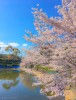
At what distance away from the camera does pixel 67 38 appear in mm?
5316

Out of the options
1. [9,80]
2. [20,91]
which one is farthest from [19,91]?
[9,80]

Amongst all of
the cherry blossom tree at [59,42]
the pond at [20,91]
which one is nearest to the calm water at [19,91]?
the pond at [20,91]

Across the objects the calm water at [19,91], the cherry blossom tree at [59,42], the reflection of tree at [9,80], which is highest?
the cherry blossom tree at [59,42]

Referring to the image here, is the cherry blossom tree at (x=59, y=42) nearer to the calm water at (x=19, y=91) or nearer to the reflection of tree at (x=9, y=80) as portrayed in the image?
the calm water at (x=19, y=91)

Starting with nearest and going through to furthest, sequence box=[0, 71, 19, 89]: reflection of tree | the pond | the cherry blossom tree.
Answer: the cherry blossom tree, the pond, box=[0, 71, 19, 89]: reflection of tree

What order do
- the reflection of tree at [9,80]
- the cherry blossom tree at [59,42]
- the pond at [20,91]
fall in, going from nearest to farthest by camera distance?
1. the cherry blossom tree at [59,42]
2. the pond at [20,91]
3. the reflection of tree at [9,80]

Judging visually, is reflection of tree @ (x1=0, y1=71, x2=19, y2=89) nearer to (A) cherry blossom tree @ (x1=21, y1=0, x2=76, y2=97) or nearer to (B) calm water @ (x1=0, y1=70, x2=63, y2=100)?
(B) calm water @ (x1=0, y1=70, x2=63, y2=100)

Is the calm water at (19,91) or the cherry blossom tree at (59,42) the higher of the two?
the cherry blossom tree at (59,42)

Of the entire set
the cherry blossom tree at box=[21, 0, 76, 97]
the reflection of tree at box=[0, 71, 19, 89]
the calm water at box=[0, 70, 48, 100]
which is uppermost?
the cherry blossom tree at box=[21, 0, 76, 97]

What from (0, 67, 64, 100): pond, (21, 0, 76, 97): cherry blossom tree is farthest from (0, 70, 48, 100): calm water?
(21, 0, 76, 97): cherry blossom tree

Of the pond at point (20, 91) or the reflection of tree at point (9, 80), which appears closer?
the pond at point (20, 91)

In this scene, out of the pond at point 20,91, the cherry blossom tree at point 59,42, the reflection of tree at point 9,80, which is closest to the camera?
the cherry blossom tree at point 59,42

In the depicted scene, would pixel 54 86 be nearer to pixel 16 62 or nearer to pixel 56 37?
pixel 56 37

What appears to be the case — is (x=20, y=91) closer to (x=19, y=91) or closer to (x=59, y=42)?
(x=19, y=91)
